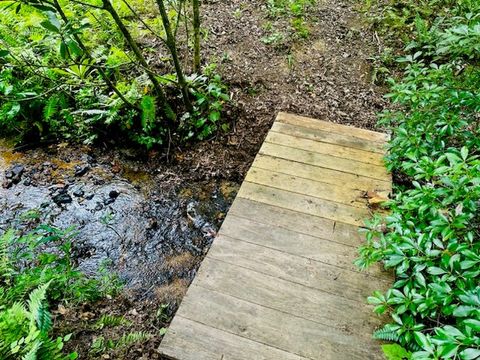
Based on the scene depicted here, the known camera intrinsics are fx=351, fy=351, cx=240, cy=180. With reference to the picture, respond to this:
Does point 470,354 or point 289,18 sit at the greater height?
point 470,354

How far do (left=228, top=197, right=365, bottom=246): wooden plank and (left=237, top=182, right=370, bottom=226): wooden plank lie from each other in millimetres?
49

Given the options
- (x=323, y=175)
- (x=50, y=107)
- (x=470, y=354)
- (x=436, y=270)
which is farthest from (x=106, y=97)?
(x=470, y=354)

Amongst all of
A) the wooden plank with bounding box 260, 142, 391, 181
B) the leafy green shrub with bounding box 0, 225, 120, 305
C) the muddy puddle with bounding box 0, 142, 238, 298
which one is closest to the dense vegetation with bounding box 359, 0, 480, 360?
the wooden plank with bounding box 260, 142, 391, 181

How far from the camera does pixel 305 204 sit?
3.03 m

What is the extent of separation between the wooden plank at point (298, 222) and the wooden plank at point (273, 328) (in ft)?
2.39

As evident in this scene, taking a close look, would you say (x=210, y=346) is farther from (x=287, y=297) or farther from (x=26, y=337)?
(x=26, y=337)

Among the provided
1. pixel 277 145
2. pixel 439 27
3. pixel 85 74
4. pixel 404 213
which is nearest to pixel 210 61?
pixel 85 74

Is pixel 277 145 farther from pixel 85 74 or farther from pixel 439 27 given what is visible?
pixel 439 27

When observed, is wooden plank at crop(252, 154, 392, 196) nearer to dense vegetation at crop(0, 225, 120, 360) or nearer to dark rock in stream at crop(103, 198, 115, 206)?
dark rock in stream at crop(103, 198, 115, 206)

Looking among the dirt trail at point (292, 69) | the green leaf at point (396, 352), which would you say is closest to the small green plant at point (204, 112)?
the dirt trail at point (292, 69)

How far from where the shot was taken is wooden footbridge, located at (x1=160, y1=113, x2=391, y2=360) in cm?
215

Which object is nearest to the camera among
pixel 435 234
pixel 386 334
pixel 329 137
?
pixel 386 334

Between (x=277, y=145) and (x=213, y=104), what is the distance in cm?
112

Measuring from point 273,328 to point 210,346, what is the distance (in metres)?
0.41
